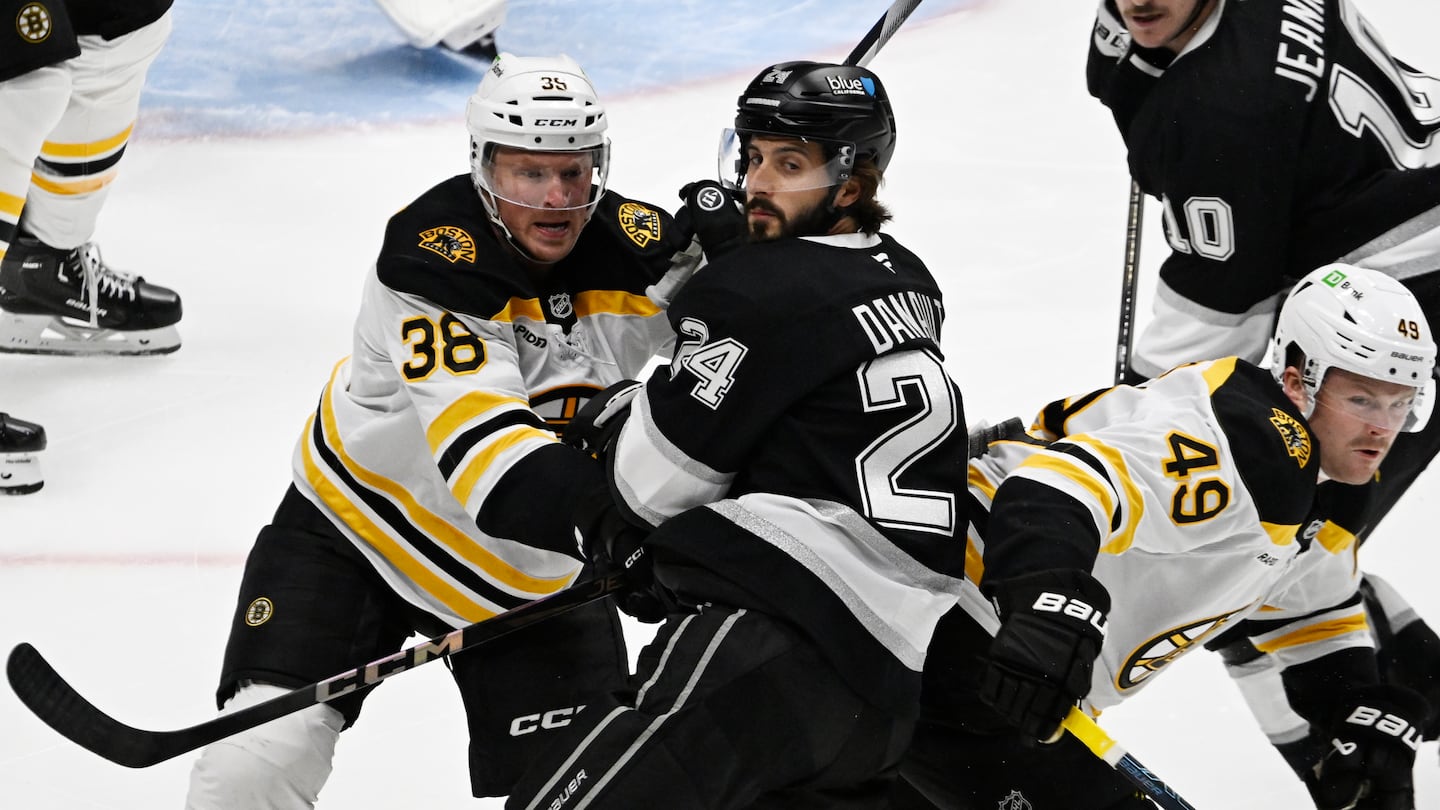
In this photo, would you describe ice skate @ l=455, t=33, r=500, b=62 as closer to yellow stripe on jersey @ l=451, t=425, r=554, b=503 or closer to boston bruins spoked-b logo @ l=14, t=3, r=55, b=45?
boston bruins spoked-b logo @ l=14, t=3, r=55, b=45

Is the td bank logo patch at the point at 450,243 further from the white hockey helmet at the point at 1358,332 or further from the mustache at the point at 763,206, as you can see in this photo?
the white hockey helmet at the point at 1358,332

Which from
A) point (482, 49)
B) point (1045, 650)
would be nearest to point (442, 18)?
point (482, 49)

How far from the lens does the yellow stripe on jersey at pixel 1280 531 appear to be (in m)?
2.28

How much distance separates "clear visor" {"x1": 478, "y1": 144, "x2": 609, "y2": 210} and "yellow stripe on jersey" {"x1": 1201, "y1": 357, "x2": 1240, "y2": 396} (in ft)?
2.81

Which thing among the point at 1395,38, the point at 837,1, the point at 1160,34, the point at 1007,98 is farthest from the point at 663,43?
the point at 1160,34

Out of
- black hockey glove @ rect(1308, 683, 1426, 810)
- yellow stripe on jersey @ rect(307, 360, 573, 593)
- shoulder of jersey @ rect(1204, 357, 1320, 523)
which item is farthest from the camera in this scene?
black hockey glove @ rect(1308, 683, 1426, 810)

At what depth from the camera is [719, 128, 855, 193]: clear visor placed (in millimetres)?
2178

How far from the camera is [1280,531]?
230 centimetres

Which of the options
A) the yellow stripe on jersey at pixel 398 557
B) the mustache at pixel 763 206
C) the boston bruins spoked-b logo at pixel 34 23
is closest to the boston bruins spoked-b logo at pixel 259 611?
the yellow stripe on jersey at pixel 398 557

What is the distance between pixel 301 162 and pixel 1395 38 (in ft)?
11.5

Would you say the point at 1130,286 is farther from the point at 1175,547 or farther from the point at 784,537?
the point at 784,537

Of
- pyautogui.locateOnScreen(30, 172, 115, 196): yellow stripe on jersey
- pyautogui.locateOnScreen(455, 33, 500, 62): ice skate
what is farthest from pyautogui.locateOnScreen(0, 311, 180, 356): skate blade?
pyautogui.locateOnScreen(455, 33, 500, 62): ice skate

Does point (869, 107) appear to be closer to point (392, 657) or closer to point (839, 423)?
point (839, 423)

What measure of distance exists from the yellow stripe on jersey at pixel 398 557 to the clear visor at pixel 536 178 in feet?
1.62
